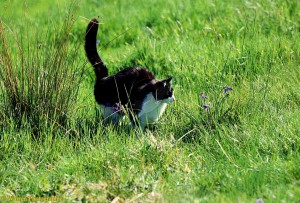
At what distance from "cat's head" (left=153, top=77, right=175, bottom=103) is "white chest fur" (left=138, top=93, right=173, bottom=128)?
0.05 metres

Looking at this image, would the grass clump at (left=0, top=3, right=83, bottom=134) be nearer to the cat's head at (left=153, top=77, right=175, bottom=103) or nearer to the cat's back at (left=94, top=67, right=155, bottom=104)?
the cat's back at (left=94, top=67, right=155, bottom=104)

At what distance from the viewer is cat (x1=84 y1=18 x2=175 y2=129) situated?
5969mm

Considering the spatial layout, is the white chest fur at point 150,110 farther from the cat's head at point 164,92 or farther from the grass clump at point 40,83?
the grass clump at point 40,83

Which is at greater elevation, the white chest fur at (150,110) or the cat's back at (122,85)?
the cat's back at (122,85)

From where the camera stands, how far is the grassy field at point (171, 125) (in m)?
4.58

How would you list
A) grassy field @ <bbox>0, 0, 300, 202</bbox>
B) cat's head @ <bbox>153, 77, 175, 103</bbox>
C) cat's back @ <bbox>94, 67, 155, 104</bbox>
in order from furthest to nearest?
cat's back @ <bbox>94, 67, 155, 104</bbox> < cat's head @ <bbox>153, 77, 175, 103</bbox> < grassy field @ <bbox>0, 0, 300, 202</bbox>

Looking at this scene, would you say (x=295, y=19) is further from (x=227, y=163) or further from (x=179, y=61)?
(x=227, y=163)

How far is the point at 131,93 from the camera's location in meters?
6.11

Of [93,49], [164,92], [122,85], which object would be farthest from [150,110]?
[93,49]

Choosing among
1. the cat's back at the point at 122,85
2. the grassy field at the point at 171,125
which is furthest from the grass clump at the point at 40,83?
the cat's back at the point at 122,85

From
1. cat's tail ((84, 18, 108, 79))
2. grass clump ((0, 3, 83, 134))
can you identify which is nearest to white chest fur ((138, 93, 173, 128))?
cat's tail ((84, 18, 108, 79))

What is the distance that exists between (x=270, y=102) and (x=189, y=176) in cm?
140

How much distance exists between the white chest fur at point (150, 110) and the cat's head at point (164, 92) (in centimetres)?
5

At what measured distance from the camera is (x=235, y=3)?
8.84m
